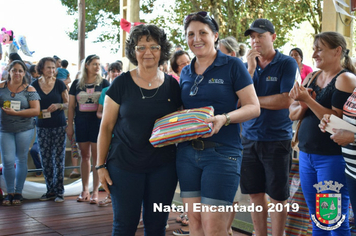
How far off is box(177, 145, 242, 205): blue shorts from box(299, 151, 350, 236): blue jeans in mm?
646

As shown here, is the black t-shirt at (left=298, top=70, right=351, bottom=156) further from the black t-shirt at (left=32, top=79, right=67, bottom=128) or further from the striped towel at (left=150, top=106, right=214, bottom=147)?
the black t-shirt at (left=32, top=79, right=67, bottom=128)

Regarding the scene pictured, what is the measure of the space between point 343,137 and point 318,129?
25 centimetres

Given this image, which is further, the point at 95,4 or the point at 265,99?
the point at 95,4

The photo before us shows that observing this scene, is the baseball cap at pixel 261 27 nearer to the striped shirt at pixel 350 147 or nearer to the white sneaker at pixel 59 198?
the striped shirt at pixel 350 147

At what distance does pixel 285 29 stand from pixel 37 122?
36.0 ft

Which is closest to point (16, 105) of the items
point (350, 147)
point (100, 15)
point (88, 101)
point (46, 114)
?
point (46, 114)

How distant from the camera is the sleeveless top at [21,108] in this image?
4.77 meters

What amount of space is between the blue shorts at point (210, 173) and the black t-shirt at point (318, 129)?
63 cm

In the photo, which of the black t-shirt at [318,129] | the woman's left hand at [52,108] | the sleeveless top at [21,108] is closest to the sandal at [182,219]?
the black t-shirt at [318,129]

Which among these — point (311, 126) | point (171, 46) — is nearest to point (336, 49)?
point (311, 126)

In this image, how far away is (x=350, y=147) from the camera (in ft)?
7.15

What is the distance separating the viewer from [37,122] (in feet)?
16.5

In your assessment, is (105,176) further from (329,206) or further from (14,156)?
(14,156)

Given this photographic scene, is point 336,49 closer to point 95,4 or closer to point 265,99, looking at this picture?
point 265,99
